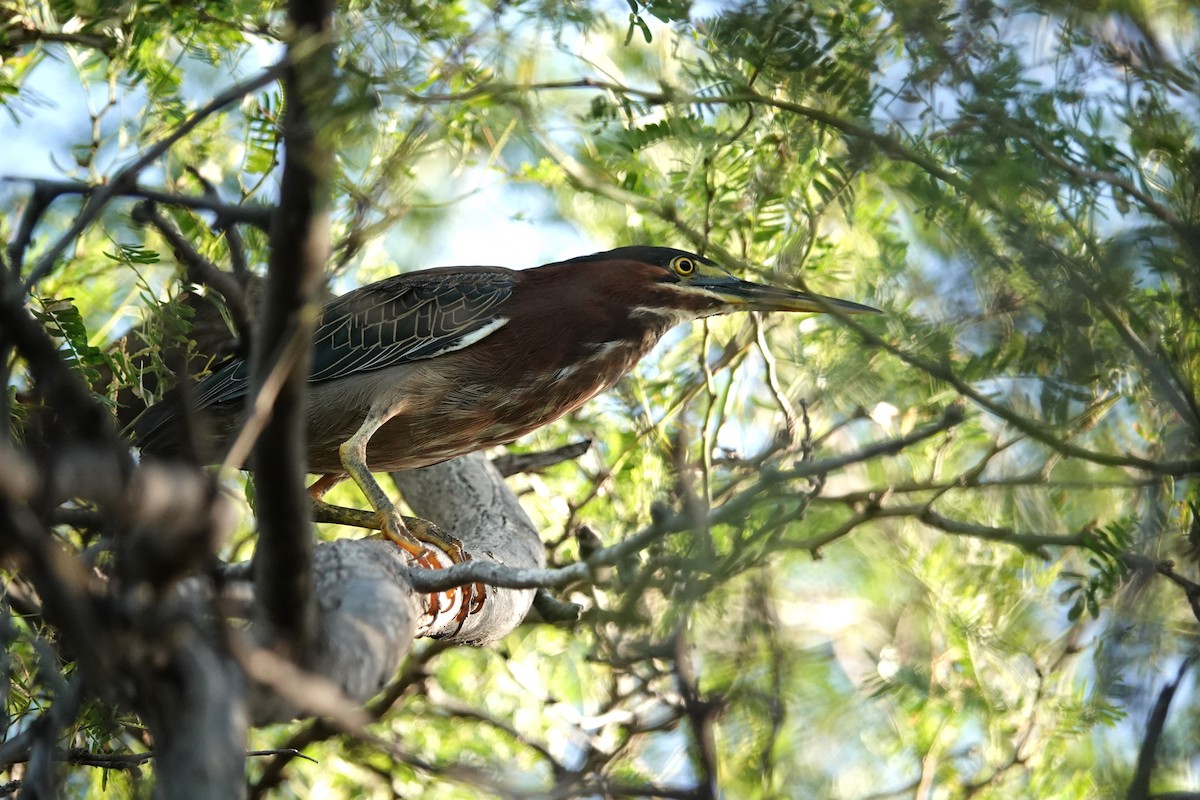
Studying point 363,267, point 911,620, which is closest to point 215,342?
point 363,267

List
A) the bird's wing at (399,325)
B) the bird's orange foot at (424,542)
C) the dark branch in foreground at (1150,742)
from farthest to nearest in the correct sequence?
the bird's wing at (399,325) → the bird's orange foot at (424,542) → the dark branch in foreground at (1150,742)

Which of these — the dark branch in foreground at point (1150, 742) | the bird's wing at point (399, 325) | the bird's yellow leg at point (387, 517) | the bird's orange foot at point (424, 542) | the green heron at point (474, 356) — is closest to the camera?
the dark branch in foreground at point (1150, 742)

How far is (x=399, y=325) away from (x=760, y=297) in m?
1.53

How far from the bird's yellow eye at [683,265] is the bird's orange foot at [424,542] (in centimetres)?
148

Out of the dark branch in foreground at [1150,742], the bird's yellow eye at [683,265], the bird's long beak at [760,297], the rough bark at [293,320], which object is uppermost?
the bird's yellow eye at [683,265]

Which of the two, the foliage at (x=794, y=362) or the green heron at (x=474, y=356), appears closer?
the foliage at (x=794, y=362)

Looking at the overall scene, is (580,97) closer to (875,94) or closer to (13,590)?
(875,94)

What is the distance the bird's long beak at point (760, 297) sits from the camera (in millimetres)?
4445

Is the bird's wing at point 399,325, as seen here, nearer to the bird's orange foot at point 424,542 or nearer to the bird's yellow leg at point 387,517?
the bird's yellow leg at point 387,517

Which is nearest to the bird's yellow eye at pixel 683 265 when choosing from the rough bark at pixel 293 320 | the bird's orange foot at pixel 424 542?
the bird's orange foot at pixel 424 542

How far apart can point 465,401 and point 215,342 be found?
139 centimetres

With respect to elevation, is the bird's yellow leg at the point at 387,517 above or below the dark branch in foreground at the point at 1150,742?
above

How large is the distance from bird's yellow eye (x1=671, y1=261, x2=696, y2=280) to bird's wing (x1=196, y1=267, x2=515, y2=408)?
0.73 m

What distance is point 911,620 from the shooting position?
602cm
